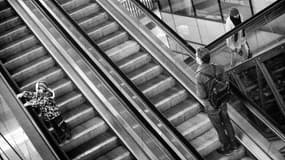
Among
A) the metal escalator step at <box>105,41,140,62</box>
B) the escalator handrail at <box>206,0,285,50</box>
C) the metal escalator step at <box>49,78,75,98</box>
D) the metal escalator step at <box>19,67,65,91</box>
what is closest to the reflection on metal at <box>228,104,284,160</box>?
the escalator handrail at <box>206,0,285,50</box>

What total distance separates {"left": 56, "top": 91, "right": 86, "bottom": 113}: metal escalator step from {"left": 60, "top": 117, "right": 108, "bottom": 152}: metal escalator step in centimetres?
58

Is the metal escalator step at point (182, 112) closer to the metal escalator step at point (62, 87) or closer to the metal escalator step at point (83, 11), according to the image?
the metal escalator step at point (62, 87)

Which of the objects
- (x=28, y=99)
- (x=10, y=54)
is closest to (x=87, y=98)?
(x=28, y=99)

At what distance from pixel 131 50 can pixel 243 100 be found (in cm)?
341

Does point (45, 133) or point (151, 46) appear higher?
point (45, 133)

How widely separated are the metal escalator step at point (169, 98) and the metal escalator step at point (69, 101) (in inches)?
62.1

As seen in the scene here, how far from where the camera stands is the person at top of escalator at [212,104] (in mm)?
8086

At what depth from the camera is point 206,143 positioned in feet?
30.0

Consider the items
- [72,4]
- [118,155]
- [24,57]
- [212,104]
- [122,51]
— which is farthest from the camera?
[72,4]

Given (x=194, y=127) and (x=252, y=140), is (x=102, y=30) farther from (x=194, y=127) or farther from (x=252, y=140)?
(x=252, y=140)

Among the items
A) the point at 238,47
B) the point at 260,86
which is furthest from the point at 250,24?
the point at 260,86

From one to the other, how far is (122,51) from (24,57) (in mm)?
2338

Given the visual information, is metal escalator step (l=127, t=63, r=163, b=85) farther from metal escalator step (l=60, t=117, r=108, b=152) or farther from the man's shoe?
the man's shoe

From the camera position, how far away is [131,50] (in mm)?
11344
